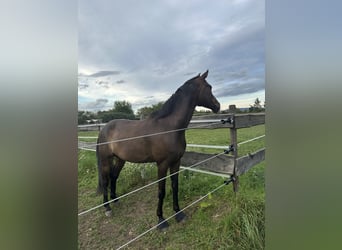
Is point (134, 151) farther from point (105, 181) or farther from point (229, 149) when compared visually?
point (229, 149)

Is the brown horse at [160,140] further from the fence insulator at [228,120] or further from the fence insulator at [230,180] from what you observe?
the fence insulator at [230,180]

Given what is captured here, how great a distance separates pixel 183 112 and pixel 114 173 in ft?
1.44

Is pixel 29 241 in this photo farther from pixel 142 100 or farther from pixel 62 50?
pixel 142 100

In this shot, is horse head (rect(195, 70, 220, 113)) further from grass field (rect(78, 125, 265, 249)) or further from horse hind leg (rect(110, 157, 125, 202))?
horse hind leg (rect(110, 157, 125, 202))

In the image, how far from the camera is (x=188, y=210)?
1.04 meters

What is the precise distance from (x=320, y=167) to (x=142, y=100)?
0.65 m

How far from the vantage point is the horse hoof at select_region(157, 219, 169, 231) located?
0.96 m

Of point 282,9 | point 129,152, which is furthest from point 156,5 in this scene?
point 129,152

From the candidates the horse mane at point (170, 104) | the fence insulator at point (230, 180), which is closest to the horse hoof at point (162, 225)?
the fence insulator at point (230, 180)

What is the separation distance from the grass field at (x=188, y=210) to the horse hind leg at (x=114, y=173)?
0.02m

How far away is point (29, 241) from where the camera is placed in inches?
15.9

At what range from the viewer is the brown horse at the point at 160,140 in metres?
0.95

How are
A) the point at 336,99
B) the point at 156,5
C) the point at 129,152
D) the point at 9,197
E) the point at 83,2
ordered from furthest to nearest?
1. the point at 129,152
2. the point at 156,5
3. the point at 83,2
4. the point at 336,99
5. the point at 9,197

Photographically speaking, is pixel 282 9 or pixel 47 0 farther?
pixel 282 9
